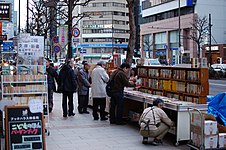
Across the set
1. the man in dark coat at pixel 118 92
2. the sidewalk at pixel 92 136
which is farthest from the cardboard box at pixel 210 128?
the man in dark coat at pixel 118 92

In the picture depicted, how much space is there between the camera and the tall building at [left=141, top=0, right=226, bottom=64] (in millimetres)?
69562

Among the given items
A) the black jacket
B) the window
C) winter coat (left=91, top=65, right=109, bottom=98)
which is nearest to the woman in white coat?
winter coat (left=91, top=65, right=109, bottom=98)

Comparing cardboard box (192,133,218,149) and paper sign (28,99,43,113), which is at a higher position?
paper sign (28,99,43,113)

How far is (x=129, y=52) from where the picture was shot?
54.5 feet

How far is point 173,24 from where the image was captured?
7388 cm

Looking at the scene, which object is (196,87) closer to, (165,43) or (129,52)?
(129,52)

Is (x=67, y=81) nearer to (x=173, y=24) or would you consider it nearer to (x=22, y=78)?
(x=22, y=78)

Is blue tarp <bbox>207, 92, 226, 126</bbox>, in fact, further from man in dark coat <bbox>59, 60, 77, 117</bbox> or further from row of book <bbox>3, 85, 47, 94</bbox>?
man in dark coat <bbox>59, 60, 77, 117</bbox>

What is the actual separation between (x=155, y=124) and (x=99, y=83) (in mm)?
3857

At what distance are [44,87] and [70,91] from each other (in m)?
2.95

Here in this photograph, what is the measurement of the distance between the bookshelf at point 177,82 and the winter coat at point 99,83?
4.07 feet

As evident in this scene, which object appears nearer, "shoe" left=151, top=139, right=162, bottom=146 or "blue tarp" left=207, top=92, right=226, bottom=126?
"shoe" left=151, top=139, right=162, bottom=146

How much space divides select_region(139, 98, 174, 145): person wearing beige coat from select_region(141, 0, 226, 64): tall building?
5338 centimetres

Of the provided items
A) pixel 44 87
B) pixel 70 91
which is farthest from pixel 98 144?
pixel 70 91
